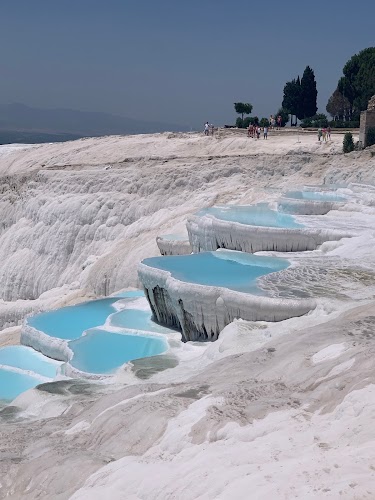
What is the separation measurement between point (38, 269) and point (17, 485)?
14.0m

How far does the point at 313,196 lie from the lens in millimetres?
14820

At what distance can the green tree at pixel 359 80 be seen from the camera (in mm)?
29281

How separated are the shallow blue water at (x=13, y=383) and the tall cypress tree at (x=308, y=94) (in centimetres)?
2713

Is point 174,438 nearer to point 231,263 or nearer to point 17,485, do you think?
point 17,485

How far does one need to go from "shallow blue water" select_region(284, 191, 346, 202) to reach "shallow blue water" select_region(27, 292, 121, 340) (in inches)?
178

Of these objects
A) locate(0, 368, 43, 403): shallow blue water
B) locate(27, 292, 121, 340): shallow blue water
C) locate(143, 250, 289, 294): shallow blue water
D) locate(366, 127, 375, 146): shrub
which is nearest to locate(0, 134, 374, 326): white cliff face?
locate(366, 127, 375, 146): shrub

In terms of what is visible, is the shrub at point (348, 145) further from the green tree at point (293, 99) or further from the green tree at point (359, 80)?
the green tree at point (293, 99)

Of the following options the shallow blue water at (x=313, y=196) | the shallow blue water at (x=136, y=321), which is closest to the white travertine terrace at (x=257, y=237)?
the shallow blue water at (x=136, y=321)

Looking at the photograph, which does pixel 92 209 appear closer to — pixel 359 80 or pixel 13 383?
pixel 13 383

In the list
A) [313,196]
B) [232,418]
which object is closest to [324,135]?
[313,196]

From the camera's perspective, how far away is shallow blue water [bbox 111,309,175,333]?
388 inches

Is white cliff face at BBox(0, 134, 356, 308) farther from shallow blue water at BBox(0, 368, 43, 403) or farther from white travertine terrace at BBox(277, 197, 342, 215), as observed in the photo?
shallow blue water at BBox(0, 368, 43, 403)

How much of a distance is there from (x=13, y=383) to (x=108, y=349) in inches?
46.5

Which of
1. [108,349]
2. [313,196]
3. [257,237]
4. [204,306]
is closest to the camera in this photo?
[204,306]
